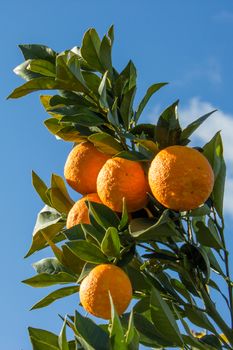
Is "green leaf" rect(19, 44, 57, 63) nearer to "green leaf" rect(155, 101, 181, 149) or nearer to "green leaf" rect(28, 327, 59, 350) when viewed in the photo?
"green leaf" rect(155, 101, 181, 149)

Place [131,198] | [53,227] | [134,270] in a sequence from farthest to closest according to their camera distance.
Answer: [53,227]
[134,270]
[131,198]

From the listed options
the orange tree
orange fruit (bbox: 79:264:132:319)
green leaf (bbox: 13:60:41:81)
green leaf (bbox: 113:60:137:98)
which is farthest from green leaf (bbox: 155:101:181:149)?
green leaf (bbox: 13:60:41:81)

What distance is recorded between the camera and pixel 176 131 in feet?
5.57

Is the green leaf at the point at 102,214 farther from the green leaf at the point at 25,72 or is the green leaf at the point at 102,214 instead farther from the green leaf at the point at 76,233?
the green leaf at the point at 25,72

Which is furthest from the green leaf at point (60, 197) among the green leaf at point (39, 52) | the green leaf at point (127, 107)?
the green leaf at point (39, 52)

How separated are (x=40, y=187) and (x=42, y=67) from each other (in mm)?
318

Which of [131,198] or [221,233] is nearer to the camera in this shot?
[131,198]

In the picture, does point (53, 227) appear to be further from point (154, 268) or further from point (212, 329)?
point (212, 329)

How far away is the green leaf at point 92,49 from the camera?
187 centimetres

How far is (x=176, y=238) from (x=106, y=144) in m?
0.27

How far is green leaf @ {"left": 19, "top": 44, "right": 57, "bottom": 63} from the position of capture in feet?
6.51

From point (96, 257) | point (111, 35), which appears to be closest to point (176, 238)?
point (96, 257)

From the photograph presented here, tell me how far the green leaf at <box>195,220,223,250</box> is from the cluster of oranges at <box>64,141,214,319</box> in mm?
152

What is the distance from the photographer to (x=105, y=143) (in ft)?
5.65
